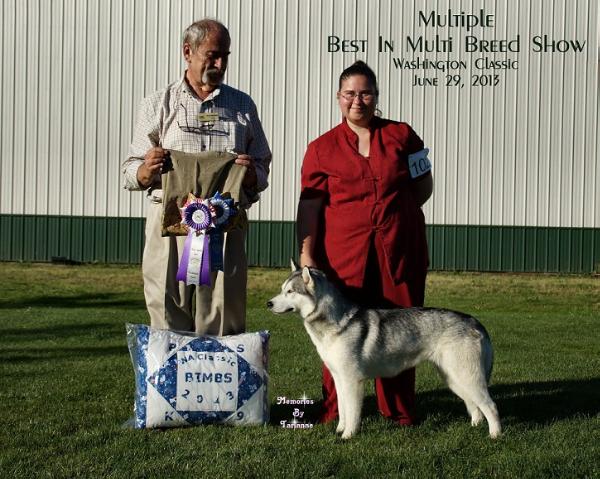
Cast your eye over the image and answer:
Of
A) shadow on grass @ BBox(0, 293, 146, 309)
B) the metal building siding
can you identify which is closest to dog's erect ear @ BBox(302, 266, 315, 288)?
shadow on grass @ BBox(0, 293, 146, 309)

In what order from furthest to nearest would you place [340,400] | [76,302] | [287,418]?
[76,302] < [287,418] < [340,400]

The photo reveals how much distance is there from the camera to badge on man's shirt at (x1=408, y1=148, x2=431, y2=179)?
5195mm

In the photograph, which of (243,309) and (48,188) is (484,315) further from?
(48,188)

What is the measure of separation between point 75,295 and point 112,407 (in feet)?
29.0

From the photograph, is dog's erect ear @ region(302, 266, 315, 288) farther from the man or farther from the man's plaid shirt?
the man's plaid shirt

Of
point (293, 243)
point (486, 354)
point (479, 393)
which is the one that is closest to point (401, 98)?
point (293, 243)

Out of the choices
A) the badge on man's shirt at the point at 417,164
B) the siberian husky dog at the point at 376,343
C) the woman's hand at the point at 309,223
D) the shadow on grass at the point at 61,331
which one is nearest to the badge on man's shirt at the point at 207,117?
the woman's hand at the point at 309,223

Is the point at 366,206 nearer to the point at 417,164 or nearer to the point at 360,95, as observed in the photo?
the point at 417,164

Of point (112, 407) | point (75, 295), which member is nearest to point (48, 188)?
point (75, 295)

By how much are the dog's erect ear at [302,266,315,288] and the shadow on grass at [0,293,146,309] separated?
8.44m

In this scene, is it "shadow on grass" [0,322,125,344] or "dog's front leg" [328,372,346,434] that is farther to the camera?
"shadow on grass" [0,322,125,344]

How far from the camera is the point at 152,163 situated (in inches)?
186

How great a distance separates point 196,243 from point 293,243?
12371 millimetres

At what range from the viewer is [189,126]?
193 inches
